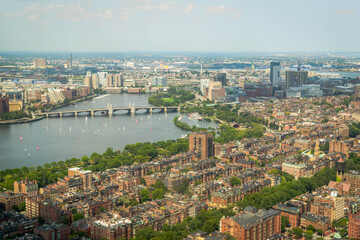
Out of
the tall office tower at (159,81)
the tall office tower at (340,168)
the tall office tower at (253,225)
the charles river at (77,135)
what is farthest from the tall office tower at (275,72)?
the tall office tower at (253,225)

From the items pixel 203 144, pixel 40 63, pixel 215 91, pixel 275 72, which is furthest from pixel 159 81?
pixel 203 144

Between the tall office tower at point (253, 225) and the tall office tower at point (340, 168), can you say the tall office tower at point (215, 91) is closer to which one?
the tall office tower at point (340, 168)

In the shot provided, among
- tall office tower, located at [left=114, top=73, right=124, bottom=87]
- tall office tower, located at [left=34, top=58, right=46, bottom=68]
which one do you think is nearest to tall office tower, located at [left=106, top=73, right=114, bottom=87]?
tall office tower, located at [left=114, top=73, right=124, bottom=87]

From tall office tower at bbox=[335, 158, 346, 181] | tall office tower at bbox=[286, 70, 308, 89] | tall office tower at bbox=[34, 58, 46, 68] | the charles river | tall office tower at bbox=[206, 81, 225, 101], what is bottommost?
the charles river

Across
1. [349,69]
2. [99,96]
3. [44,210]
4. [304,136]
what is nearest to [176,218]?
[44,210]

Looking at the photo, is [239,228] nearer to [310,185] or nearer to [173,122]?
[310,185]

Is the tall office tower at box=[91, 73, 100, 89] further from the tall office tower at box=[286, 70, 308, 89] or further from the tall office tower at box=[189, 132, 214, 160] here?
the tall office tower at box=[189, 132, 214, 160]
